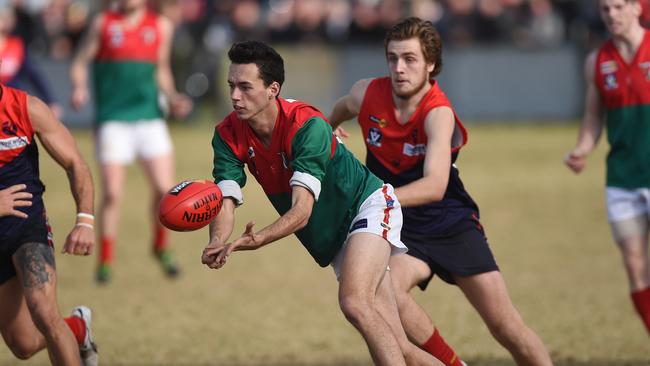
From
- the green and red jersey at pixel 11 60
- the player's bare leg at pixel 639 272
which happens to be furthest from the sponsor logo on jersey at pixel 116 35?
the player's bare leg at pixel 639 272

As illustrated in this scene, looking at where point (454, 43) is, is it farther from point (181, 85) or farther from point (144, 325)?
point (144, 325)

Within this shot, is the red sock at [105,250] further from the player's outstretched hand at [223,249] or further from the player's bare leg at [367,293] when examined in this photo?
the player's outstretched hand at [223,249]

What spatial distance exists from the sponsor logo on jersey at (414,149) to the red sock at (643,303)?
5.83 feet

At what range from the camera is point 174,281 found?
1089 centimetres

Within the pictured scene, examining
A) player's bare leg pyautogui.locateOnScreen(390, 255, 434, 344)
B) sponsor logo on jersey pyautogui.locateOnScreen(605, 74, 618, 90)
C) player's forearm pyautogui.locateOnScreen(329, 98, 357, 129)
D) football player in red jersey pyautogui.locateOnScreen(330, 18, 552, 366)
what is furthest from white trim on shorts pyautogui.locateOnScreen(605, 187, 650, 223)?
player's forearm pyautogui.locateOnScreen(329, 98, 357, 129)

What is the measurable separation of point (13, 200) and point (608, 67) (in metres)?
Answer: 3.85

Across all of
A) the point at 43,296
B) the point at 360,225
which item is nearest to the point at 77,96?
the point at 43,296

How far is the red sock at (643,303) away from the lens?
23.3 ft

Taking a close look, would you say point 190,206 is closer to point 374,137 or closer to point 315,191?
point 315,191

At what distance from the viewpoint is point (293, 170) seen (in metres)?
5.80

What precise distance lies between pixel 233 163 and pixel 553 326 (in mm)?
3640

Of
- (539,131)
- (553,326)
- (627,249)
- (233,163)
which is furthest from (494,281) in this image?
(539,131)

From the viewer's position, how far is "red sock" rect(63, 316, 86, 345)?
673cm

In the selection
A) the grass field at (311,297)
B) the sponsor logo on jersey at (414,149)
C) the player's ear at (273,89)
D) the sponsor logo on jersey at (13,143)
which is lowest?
the grass field at (311,297)
